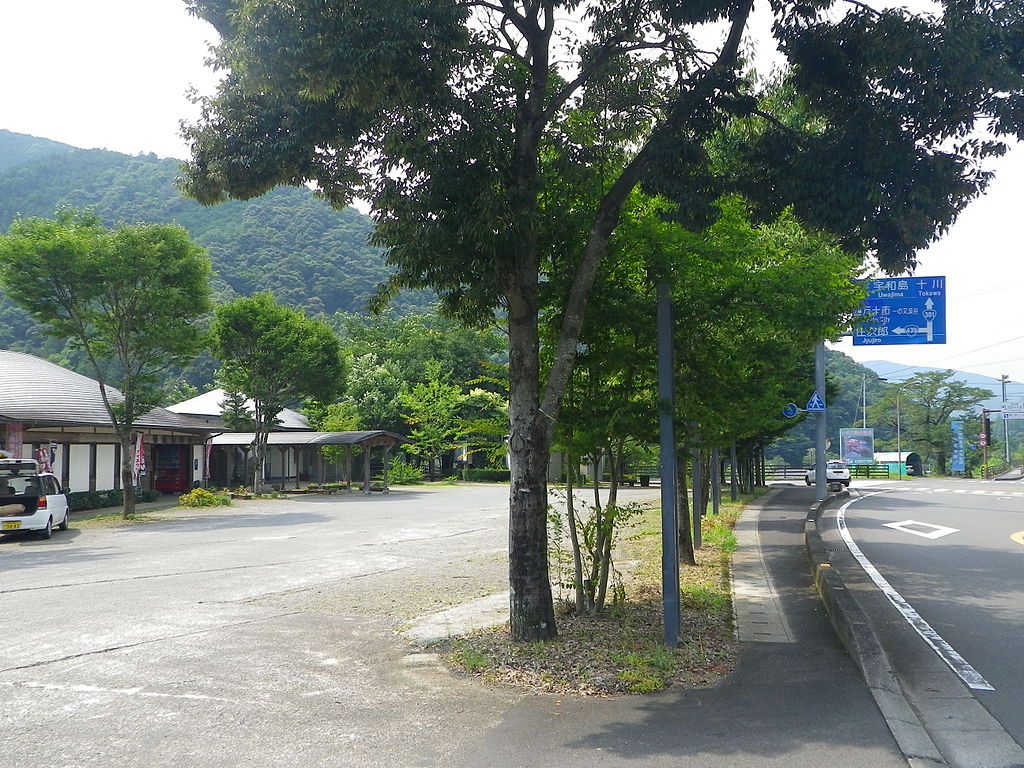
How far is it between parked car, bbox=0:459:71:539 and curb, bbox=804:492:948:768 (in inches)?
640

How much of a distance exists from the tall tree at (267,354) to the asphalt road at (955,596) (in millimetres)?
22365

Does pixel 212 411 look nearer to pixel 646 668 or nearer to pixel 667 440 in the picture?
pixel 667 440

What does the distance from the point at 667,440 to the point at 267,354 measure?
2919 centimetres

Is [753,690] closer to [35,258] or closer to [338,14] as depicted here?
[338,14]

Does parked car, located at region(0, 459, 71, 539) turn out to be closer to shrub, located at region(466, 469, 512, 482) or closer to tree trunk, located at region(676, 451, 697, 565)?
tree trunk, located at region(676, 451, 697, 565)

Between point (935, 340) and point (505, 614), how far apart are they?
14491 mm

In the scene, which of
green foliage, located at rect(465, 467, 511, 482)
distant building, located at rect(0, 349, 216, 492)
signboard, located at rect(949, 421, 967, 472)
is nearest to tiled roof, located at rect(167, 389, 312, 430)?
distant building, located at rect(0, 349, 216, 492)

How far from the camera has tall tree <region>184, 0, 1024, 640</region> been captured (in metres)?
6.71

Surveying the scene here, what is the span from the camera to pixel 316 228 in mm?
95375

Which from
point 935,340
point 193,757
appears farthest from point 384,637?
point 935,340

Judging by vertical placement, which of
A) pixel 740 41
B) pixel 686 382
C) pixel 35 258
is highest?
pixel 35 258

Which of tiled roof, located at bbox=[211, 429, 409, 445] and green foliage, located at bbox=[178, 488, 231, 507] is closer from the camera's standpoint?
green foliage, located at bbox=[178, 488, 231, 507]

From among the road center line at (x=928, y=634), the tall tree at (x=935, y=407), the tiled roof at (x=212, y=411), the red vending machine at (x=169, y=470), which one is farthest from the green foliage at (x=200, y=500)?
the tall tree at (x=935, y=407)

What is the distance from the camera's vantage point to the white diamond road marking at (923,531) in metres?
17.0
